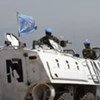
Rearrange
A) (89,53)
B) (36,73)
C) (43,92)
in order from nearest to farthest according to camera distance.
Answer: (36,73) < (43,92) < (89,53)

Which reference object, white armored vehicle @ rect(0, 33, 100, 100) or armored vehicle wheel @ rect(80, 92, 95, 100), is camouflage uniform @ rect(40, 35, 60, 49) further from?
armored vehicle wheel @ rect(80, 92, 95, 100)

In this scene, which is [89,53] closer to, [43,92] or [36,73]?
[43,92]

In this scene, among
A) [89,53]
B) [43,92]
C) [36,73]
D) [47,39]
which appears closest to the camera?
[36,73]

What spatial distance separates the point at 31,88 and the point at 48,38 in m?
3.00

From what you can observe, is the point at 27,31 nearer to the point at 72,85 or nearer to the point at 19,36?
the point at 19,36

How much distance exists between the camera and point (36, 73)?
579 inches

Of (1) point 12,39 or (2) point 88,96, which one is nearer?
(1) point 12,39

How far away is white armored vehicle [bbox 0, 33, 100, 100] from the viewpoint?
14.7 m

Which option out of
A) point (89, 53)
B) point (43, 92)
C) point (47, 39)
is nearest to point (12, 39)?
point (47, 39)

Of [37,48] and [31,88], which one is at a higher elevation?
[37,48]

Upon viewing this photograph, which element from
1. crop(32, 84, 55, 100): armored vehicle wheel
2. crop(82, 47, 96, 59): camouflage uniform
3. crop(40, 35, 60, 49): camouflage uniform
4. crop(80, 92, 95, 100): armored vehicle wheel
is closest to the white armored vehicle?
crop(32, 84, 55, 100): armored vehicle wheel

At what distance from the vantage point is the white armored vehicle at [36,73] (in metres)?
→ 14.7

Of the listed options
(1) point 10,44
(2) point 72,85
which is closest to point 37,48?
(1) point 10,44

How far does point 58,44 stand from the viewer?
1723 centimetres
